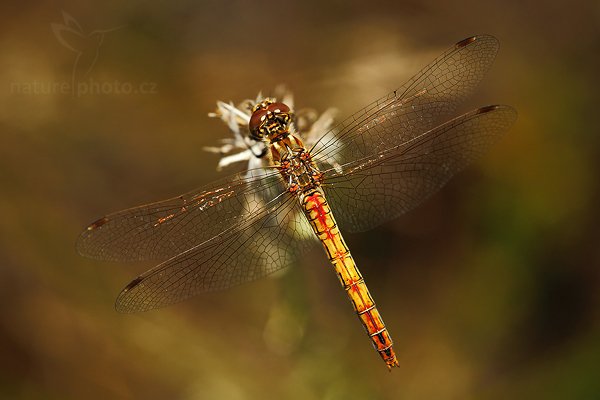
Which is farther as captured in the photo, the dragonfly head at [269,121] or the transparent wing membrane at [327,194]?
the dragonfly head at [269,121]

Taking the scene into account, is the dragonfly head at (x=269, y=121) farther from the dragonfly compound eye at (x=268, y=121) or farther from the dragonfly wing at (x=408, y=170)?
the dragonfly wing at (x=408, y=170)

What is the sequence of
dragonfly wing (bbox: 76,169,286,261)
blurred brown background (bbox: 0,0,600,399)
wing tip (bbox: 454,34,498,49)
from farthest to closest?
1. blurred brown background (bbox: 0,0,600,399)
2. wing tip (bbox: 454,34,498,49)
3. dragonfly wing (bbox: 76,169,286,261)

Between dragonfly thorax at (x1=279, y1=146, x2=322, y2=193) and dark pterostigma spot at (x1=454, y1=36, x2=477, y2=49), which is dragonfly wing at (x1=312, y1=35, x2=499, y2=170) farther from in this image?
dragonfly thorax at (x1=279, y1=146, x2=322, y2=193)

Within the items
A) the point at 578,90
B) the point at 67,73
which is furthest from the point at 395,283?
the point at 67,73

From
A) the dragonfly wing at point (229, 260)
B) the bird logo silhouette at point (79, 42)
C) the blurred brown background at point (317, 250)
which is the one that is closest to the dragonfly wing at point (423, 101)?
the dragonfly wing at point (229, 260)

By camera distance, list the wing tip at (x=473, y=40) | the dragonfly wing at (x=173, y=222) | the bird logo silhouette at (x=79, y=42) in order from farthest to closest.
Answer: the bird logo silhouette at (x=79, y=42) → the wing tip at (x=473, y=40) → the dragonfly wing at (x=173, y=222)

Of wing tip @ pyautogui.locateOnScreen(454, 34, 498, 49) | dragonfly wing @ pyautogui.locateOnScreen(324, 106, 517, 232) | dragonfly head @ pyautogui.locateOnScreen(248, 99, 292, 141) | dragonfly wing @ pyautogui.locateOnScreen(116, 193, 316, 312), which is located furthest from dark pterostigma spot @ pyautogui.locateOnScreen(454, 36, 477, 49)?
dragonfly wing @ pyautogui.locateOnScreen(116, 193, 316, 312)
